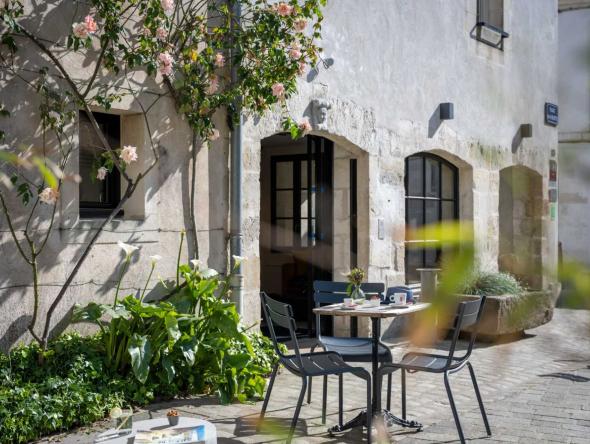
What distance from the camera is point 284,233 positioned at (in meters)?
7.98

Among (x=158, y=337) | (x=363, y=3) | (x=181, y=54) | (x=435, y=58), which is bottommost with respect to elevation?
(x=158, y=337)

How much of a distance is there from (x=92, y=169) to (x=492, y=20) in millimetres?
4733

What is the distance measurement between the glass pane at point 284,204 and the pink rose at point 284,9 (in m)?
2.32

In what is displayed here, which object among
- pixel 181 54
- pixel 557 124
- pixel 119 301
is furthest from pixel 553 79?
pixel 181 54

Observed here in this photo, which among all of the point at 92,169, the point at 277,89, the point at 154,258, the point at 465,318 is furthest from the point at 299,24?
the point at 465,318

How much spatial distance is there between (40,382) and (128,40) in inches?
91.7

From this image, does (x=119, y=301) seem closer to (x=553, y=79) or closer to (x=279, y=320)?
(x=279, y=320)

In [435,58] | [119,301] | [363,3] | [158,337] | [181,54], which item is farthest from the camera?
[363,3]

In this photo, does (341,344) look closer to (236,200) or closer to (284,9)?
(236,200)

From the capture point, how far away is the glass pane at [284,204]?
25.7 feet

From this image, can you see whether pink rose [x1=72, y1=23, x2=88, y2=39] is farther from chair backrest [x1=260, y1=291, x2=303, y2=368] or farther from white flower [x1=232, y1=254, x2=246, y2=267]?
chair backrest [x1=260, y1=291, x2=303, y2=368]

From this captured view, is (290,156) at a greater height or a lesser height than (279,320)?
greater

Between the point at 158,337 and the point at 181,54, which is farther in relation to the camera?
the point at 181,54

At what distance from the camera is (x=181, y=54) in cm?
561
